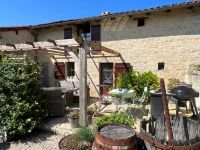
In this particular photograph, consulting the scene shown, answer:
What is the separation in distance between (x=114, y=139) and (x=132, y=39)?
294 inches

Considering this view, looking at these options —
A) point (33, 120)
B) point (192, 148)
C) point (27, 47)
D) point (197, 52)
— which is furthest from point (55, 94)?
point (197, 52)

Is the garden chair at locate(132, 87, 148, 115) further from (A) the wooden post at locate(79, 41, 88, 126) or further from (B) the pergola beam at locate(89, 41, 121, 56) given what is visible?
(B) the pergola beam at locate(89, 41, 121, 56)

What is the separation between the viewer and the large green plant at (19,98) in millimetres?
6004

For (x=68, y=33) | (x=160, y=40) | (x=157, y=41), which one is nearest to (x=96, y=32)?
(x=68, y=33)

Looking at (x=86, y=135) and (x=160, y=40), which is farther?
(x=160, y=40)

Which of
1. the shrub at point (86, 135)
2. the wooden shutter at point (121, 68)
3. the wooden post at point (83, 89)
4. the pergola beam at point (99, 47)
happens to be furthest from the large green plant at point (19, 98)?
the wooden shutter at point (121, 68)

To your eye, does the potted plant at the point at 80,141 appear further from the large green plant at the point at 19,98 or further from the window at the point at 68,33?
the window at the point at 68,33

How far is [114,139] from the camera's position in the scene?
3916 mm

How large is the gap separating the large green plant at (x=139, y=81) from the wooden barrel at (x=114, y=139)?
4843 mm

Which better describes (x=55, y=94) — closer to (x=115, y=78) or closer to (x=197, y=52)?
(x=115, y=78)

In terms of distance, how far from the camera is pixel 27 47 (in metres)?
8.29

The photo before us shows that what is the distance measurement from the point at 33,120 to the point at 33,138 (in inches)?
20.4

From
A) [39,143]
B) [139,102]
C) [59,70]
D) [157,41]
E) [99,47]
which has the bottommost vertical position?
[39,143]

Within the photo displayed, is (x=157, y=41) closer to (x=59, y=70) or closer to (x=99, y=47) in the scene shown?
(x=99, y=47)
